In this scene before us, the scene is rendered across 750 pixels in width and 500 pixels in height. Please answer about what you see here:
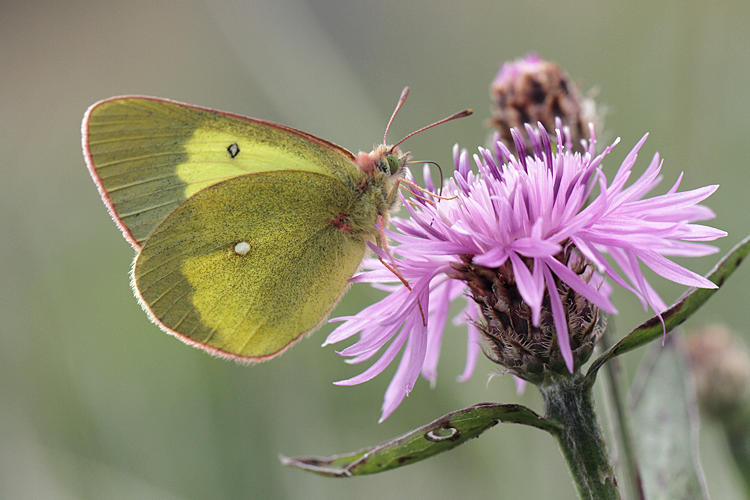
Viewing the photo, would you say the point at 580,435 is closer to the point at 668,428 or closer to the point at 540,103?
the point at 668,428

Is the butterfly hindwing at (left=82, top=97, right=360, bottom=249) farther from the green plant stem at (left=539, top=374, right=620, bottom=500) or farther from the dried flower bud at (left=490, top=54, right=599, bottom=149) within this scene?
the green plant stem at (left=539, top=374, right=620, bottom=500)

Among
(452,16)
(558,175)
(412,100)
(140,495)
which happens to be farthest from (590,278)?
(452,16)

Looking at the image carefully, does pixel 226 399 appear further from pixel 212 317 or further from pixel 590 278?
pixel 590 278

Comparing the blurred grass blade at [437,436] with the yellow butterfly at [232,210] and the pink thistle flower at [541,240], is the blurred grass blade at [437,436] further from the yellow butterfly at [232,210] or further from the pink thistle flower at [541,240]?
the yellow butterfly at [232,210]

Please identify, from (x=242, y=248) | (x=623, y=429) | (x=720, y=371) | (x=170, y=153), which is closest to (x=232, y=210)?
(x=242, y=248)

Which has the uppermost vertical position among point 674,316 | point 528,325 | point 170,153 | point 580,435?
point 170,153

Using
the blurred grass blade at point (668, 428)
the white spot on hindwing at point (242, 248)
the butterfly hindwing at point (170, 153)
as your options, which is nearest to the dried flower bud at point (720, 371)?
the blurred grass blade at point (668, 428)
